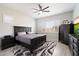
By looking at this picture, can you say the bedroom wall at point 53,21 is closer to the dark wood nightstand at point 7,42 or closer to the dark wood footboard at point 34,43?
the dark wood footboard at point 34,43

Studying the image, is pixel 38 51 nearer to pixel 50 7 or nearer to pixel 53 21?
pixel 53 21

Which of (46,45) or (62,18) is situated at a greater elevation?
(62,18)

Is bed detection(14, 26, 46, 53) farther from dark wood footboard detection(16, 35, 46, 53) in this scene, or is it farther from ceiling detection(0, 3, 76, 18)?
ceiling detection(0, 3, 76, 18)

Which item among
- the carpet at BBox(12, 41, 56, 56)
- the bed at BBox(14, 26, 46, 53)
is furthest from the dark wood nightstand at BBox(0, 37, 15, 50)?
the carpet at BBox(12, 41, 56, 56)

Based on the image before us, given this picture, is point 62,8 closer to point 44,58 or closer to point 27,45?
point 44,58

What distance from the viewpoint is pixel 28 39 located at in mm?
2264

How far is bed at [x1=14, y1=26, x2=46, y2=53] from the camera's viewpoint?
7.32ft

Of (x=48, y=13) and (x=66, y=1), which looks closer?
(x=66, y=1)

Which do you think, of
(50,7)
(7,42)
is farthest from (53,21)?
(7,42)

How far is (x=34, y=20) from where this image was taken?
2.12m

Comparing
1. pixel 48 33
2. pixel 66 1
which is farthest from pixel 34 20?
pixel 66 1

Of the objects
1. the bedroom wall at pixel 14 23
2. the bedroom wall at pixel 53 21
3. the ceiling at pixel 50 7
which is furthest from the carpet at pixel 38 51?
the ceiling at pixel 50 7

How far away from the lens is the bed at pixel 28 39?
2.23 meters

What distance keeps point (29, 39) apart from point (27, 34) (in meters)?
0.42
